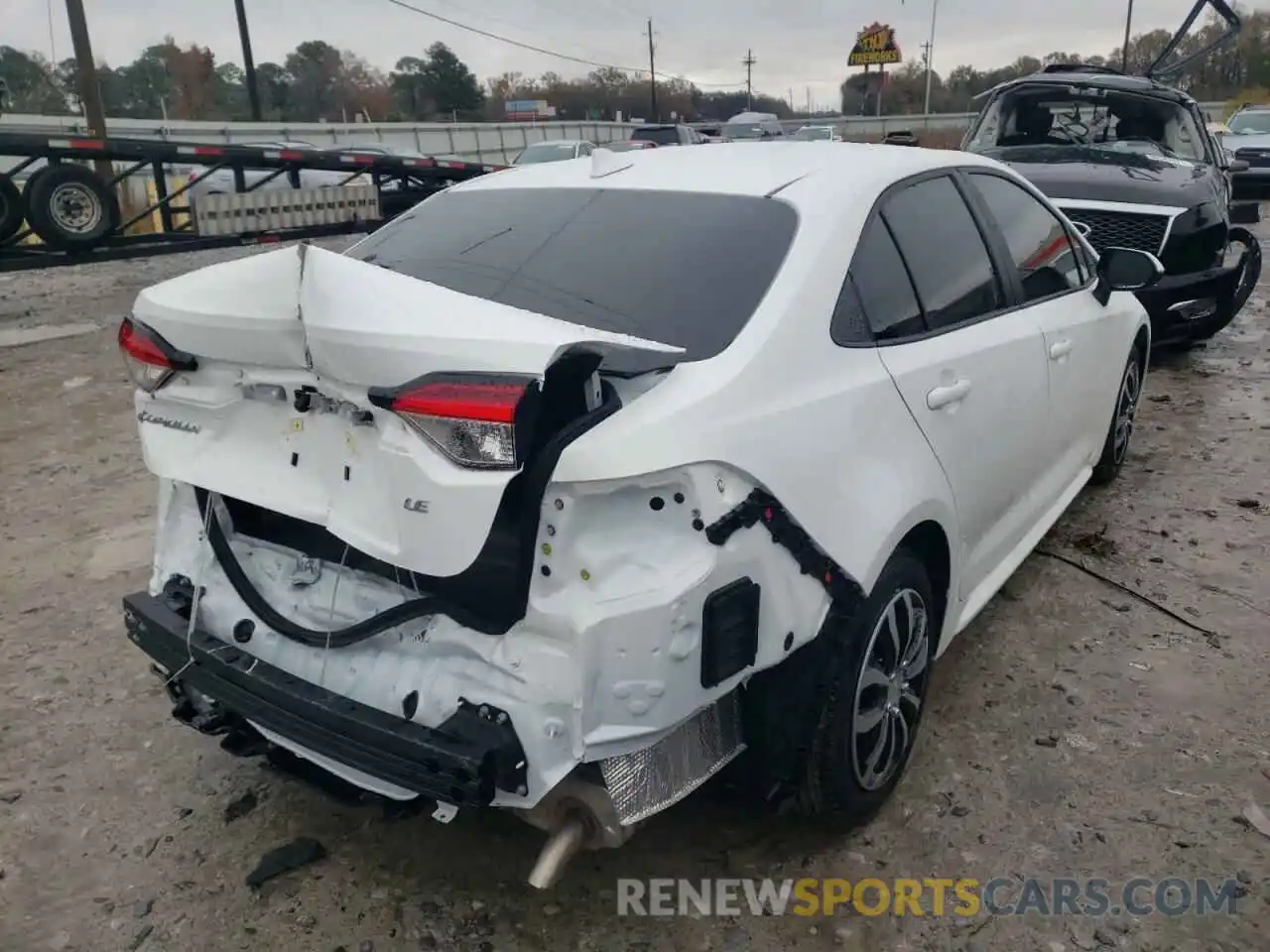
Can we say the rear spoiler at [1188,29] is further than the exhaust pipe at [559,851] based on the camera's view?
Yes

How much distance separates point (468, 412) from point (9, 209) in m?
10.2

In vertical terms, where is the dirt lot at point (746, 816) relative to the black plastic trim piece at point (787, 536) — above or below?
below

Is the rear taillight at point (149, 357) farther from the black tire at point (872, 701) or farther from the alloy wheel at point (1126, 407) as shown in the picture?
the alloy wheel at point (1126, 407)

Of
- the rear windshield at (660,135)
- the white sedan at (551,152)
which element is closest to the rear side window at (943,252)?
the white sedan at (551,152)

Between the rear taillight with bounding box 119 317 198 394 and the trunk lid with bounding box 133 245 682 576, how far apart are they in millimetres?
27

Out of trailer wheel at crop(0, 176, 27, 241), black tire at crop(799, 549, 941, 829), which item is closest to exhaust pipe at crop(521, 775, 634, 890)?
black tire at crop(799, 549, 941, 829)

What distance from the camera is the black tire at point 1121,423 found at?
481 cm

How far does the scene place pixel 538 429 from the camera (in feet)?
6.29

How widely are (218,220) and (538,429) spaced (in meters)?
10.6

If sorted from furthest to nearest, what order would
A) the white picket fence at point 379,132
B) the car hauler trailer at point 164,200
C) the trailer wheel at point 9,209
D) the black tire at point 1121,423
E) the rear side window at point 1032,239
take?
the white picket fence at point 379,132, the car hauler trailer at point 164,200, the trailer wheel at point 9,209, the black tire at point 1121,423, the rear side window at point 1032,239

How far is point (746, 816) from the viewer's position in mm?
2717

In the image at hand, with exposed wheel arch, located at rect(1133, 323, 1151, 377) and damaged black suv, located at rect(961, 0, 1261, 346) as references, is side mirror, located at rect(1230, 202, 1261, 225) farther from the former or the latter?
exposed wheel arch, located at rect(1133, 323, 1151, 377)

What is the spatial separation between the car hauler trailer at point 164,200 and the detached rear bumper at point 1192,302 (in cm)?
909

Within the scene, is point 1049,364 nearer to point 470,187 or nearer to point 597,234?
point 597,234
